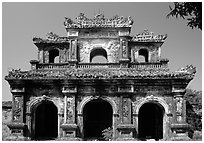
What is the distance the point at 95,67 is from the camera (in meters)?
19.4

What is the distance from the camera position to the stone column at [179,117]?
16.9m

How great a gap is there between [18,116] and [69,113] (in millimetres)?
3159

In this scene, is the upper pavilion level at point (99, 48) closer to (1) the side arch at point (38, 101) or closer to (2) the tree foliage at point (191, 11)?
(1) the side arch at point (38, 101)

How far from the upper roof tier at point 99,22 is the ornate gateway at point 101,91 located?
0.24 ft

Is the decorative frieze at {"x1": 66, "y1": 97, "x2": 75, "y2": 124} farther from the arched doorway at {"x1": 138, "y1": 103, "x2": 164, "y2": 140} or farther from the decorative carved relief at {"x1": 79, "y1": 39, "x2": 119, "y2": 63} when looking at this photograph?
the arched doorway at {"x1": 138, "y1": 103, "x2": 164, "y2": 140}

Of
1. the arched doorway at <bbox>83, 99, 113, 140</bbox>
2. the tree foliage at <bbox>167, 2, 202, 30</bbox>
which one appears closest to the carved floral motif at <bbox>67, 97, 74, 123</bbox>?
the arched doorway at <bbox>83, 99, 113, 140</bbox>

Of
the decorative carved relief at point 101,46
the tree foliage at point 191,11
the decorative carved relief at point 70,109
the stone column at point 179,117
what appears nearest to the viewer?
the tree foliage at point 191,11

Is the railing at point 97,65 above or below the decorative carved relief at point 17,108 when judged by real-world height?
above

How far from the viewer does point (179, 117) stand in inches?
677

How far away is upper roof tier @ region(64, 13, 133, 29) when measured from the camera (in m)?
20.4

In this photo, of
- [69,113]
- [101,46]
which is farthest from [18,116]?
[101,46]

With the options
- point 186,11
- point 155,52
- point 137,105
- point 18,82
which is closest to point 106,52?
point 155,52

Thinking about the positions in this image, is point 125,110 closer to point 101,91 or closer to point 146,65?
point 101,91

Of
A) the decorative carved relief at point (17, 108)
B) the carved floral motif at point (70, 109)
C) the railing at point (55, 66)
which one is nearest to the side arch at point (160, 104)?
the carved floral motif at point (70, 109)
